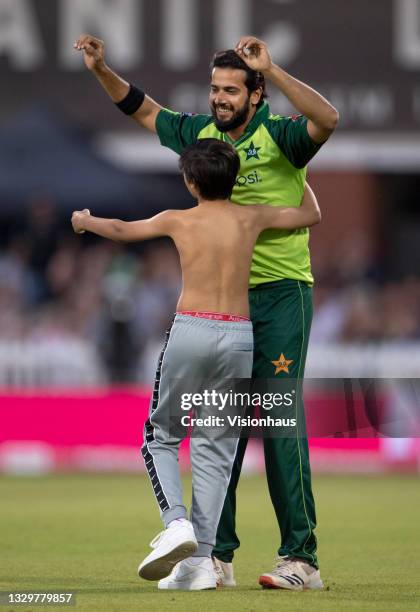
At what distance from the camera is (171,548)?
19.4 feet

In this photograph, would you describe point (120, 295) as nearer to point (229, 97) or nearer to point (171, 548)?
point (229, 97)

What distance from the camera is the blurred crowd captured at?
54.2ft

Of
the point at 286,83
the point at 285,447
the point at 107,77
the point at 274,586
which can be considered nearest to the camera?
the point at 286,83

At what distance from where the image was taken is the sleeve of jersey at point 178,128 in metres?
6.92

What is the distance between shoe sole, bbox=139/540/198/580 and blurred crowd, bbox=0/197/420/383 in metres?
9.66

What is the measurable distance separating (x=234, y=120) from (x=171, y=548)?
6.50 ft

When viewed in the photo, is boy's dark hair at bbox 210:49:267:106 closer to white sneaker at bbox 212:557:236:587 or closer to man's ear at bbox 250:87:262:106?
man's ear at bbox 250:87:262:106

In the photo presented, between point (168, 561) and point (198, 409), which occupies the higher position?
point (198, 409)

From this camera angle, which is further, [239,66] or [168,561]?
[239,66]

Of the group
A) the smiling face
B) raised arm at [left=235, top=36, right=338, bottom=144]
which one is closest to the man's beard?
the smiling face

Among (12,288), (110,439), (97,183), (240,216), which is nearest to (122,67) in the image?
(97,183)

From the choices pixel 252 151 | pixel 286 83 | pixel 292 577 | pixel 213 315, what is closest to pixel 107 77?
pixel 252 151

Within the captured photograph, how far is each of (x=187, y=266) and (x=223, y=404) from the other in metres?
0.62

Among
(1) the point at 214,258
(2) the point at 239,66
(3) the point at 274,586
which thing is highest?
(2) the point at 239,66
